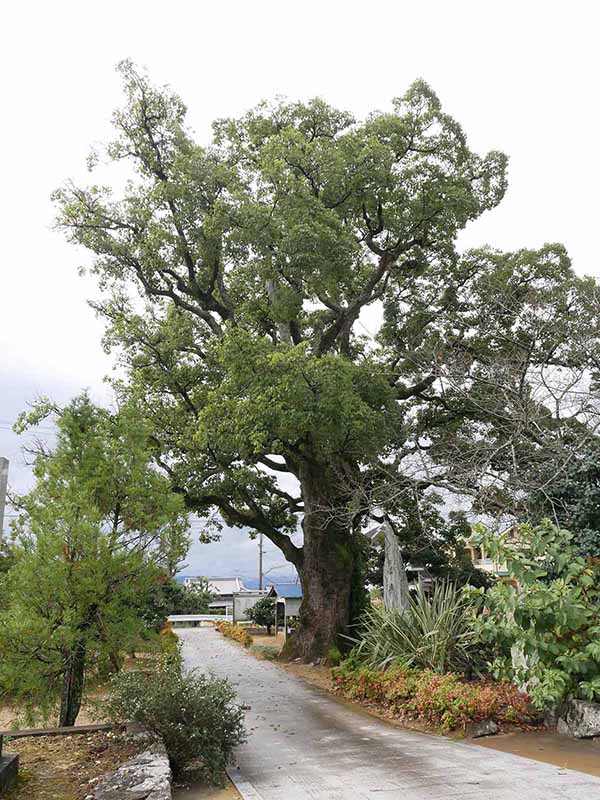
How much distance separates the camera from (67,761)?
595cm

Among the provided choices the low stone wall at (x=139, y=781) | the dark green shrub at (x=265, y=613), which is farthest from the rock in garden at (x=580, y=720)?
the dark green shrub at (x=265, y=613)

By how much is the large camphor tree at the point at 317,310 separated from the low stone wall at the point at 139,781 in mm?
6374

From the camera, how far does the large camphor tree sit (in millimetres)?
12195

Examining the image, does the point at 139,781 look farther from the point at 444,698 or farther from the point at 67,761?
the point at 444,698

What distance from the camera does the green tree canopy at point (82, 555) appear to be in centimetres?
699

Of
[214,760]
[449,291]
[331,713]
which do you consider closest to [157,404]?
[449,291]

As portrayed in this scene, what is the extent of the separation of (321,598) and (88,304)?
370 inches

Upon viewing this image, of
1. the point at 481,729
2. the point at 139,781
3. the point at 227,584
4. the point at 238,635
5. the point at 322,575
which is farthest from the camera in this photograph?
the point at 227,584

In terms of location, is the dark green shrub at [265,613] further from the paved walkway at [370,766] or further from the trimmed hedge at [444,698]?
the paved walkway at [370,766]

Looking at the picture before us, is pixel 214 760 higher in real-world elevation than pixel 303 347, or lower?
lower

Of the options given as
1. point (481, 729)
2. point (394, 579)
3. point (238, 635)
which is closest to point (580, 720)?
point (481, 729)

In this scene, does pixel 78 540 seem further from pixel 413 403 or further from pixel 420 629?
pixel 413 403

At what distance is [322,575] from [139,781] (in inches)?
434

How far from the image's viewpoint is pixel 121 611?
748 cm
